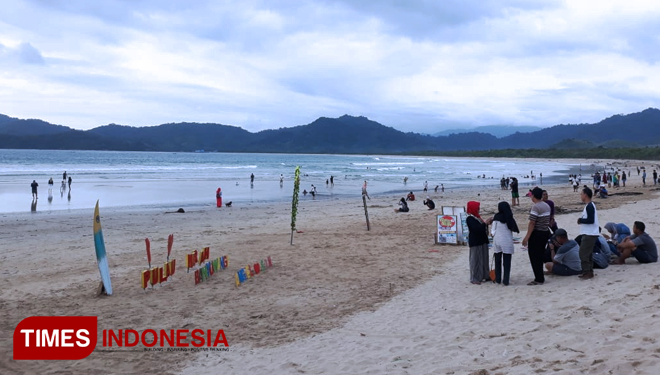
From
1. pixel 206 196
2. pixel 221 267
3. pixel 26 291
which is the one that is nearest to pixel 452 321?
pixel 221 267

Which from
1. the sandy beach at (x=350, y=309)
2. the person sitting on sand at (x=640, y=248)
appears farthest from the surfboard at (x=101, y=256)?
the person sitting on sand at (x=640, y=248)

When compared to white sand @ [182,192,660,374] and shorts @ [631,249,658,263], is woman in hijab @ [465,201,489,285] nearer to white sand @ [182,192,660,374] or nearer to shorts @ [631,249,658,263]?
white sand @ [182,192,660,374]

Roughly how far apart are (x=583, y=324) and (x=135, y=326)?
5691 mm

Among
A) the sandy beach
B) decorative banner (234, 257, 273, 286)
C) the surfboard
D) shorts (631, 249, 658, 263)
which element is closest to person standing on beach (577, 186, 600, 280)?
the sandy beach

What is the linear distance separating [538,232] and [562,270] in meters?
0.94

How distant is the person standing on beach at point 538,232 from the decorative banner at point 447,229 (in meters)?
4.81

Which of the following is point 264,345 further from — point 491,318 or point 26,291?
point 26,291

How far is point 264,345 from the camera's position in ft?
20.2

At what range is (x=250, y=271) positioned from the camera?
32.6 ft

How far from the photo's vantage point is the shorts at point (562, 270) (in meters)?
8.12

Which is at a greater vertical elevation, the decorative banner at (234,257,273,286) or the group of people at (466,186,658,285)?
the group of people at (466,186,658,285)

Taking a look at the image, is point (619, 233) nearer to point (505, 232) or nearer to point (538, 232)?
point (538, 232)

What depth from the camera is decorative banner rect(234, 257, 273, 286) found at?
366 inches

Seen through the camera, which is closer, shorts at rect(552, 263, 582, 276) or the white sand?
the white sand
